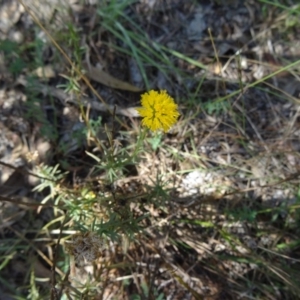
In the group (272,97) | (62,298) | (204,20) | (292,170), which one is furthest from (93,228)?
(204,20)

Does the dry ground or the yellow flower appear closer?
the yellow flower

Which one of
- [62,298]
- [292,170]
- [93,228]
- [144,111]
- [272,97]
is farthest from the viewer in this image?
[272,97]

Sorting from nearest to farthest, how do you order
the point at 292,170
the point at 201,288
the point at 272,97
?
the point at 201,288
the point at 292,170
the point at 272,97

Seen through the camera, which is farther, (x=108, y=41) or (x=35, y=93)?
(x=108, y=41)

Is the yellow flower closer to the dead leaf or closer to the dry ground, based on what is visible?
the dry ground

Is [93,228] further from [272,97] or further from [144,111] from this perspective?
[272,97]

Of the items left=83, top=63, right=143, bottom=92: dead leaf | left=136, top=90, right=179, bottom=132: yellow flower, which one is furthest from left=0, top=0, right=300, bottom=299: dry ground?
left=136, top=90, right=179, bottom=132: yellow flower

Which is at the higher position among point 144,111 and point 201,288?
point 144,111
